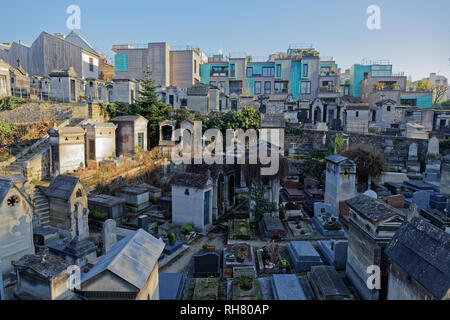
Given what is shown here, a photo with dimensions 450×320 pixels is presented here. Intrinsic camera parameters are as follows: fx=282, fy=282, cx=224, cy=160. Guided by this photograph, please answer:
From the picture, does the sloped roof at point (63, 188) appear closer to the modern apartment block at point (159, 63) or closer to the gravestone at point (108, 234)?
the gravestone at point (108, 234)

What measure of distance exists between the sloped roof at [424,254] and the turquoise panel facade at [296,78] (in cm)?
4020

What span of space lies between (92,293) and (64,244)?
691cm

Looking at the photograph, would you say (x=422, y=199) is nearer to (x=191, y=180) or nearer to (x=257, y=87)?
(x=191, y=180)

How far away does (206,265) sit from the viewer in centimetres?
1020

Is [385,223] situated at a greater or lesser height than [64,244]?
greater

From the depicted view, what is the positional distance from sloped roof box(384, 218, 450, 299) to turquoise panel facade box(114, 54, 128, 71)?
44437 mm

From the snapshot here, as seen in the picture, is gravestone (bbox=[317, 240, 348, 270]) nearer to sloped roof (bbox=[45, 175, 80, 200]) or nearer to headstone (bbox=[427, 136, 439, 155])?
sloped roof (bbox=[45, 175, 80, 200])

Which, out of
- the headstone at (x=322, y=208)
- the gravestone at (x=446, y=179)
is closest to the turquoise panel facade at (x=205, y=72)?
the headstone at (x=322, y=208)

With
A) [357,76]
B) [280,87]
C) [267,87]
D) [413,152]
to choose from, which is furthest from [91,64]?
[357,76]

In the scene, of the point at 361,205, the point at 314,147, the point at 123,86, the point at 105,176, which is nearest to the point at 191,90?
the point at 123,86

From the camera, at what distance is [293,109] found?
→ 35.5m

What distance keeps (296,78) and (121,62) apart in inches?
1078
